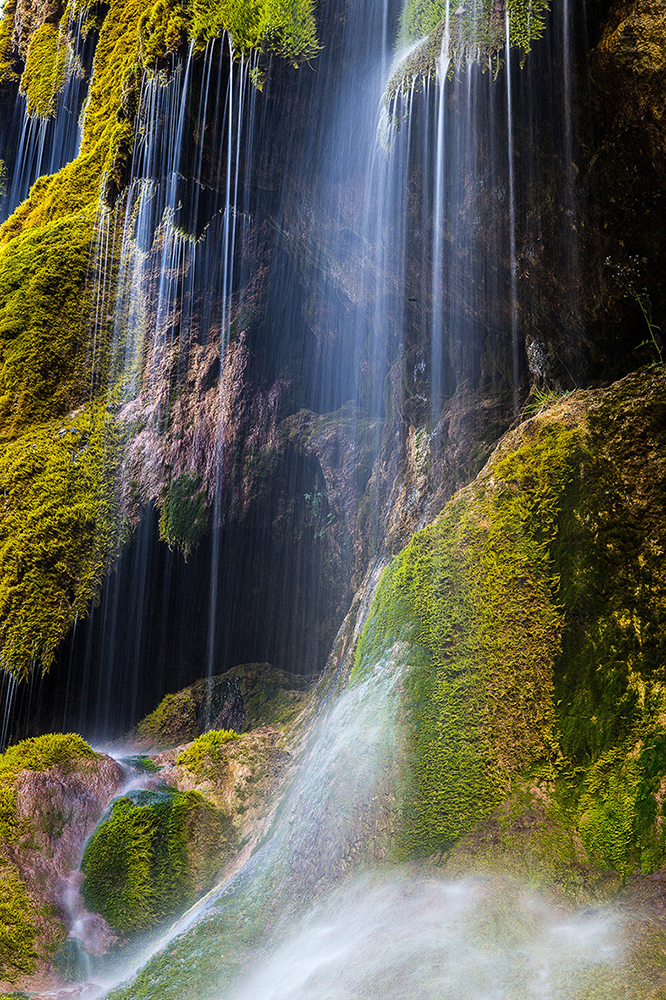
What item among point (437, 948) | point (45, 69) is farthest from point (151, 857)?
point (45, 69)

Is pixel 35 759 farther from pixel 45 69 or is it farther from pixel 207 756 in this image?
pixel 45 69

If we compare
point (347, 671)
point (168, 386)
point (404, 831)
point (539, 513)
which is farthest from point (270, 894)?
point (168, 386)

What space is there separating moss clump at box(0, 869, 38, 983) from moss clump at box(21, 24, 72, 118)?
1567 centimetres

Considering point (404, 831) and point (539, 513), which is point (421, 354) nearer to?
point (539, 513)

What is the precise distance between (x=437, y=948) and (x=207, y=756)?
14.6 ft

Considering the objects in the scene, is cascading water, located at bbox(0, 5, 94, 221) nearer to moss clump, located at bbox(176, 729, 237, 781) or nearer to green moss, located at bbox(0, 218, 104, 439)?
green moss, located at bbox(0, 218, 104, 439)

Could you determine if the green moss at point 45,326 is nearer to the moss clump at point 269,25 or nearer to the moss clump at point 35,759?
the moss clump at point 269,25

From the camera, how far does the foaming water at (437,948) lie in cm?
248

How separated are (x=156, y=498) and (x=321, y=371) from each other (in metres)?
3.14

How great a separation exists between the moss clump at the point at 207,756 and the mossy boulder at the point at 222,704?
71.9 inches

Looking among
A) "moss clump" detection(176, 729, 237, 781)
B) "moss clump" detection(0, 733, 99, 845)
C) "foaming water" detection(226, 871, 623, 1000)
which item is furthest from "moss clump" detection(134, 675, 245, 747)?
"foaming water" detection(226, 871, 623, 1000)

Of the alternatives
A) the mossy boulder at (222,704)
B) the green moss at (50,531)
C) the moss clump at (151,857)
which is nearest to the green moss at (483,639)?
the moss clump at (151,857)

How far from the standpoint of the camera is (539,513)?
12.5ft

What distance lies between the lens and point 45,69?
49.9 feet
